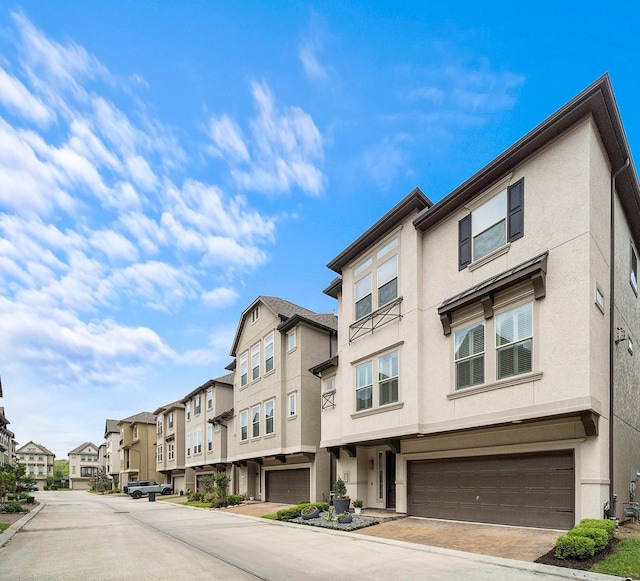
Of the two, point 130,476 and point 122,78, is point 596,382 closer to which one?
point 122,78

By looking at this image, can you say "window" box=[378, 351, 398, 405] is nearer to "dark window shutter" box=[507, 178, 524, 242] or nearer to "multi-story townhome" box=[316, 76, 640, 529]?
"multi-story townhome" box=[316, 76, 640, 529]

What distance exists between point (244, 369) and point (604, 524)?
2306 centimetres

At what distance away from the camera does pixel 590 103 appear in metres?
11.3

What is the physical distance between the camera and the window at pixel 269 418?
26067 mm

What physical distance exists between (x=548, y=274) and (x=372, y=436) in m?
8.35

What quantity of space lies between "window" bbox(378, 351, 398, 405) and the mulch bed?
7.20 metres

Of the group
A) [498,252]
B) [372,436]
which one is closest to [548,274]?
[498,252]

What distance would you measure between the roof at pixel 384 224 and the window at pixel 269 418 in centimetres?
968

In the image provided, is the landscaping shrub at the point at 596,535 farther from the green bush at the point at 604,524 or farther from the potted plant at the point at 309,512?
the potted plant at the point at 309,512

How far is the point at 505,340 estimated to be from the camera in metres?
12.7

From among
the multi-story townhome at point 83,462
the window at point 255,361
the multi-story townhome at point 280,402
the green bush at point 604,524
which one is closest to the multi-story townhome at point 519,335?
the green bush at point 604,524

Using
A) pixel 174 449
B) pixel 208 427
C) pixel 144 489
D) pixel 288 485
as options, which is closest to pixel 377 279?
pixel 288 485

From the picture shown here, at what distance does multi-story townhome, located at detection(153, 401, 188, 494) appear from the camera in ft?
148

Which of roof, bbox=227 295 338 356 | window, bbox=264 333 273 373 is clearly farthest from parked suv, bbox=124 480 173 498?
window, bbox=264 333 273 373
